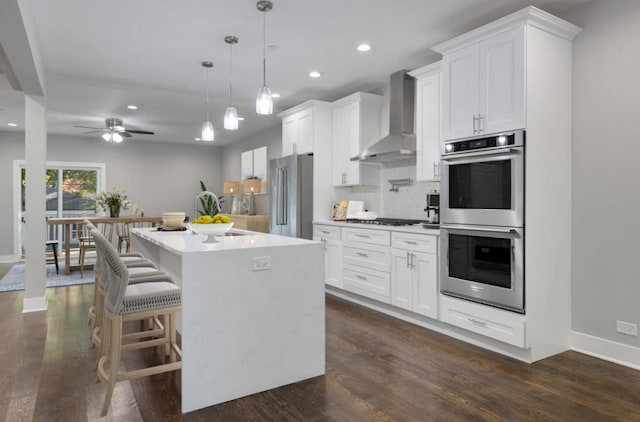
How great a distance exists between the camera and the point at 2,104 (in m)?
5.97

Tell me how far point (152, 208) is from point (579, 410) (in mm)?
9029

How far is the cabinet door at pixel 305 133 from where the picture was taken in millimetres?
5396

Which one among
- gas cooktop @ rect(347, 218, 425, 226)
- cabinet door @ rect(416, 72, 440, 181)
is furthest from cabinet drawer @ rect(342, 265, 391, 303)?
cabinet door @ rect(416, 72, 440, 181)

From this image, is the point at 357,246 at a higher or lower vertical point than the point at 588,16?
lower

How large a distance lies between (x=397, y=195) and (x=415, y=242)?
1220 mm

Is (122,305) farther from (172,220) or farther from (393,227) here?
(393,227)

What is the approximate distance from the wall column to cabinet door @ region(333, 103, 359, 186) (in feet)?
10.8

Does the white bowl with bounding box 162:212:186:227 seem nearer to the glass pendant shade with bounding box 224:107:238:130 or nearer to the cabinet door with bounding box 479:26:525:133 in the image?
the glass pendant shade with bounding box 224:107:238:130

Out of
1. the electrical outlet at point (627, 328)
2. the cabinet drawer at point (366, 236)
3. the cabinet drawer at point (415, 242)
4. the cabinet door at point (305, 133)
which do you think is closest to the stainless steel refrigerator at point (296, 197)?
the cabinet door at point (305, 133)

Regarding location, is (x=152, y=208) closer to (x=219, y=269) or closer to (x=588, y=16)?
(x=219, y=269)

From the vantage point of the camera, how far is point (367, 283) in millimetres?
4355

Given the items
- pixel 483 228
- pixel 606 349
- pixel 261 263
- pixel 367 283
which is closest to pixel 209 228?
pixel 261 263

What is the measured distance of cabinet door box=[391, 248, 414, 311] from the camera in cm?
385

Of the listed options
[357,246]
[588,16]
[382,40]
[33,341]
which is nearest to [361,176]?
[357,246]
